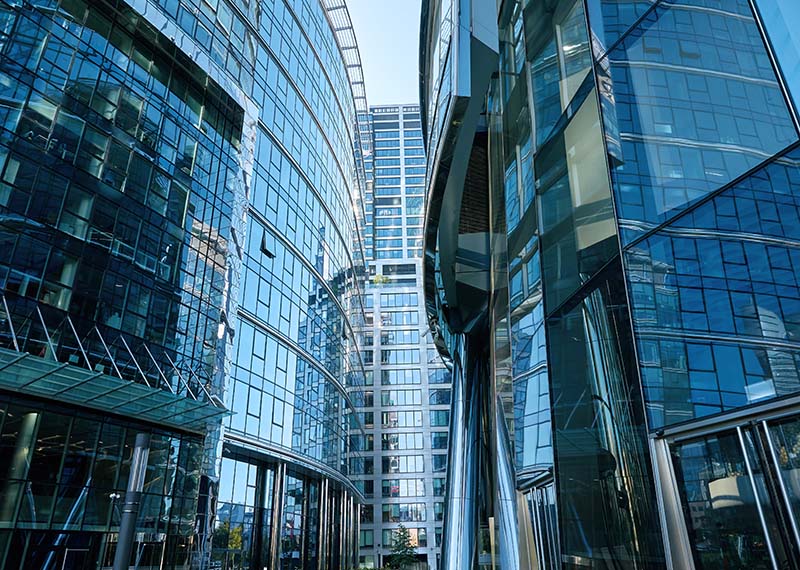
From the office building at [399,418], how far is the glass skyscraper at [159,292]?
97.8 ft

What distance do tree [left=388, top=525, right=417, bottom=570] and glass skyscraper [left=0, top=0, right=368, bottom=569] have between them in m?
25.5

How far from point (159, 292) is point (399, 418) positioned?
1979 inches

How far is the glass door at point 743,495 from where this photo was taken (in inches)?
187

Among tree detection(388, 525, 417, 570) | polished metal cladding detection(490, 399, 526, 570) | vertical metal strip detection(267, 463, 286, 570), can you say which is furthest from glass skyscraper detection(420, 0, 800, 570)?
tree detection(388, 525, 417, 570)

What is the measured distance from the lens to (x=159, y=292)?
69.9ft

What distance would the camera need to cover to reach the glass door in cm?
475

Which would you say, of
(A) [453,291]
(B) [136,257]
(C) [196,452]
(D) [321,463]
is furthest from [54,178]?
(D) [321,463]

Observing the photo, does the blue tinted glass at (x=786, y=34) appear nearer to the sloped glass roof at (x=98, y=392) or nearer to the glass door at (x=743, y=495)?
the glass door at (x=743, y=495)

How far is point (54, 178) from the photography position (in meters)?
17.6

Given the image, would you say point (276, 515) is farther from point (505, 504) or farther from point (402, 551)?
point (402, 551)

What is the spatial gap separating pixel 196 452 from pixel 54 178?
1126cm

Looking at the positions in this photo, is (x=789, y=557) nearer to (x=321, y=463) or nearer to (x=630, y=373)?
(x=630, y=373)

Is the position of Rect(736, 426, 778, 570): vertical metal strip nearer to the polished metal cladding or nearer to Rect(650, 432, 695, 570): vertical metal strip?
Rect(650, 432, 695, 570): vertical metal strip

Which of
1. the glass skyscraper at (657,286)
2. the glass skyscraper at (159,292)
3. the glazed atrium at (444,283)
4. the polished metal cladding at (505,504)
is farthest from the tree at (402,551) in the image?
the glass skyscraper at (657,286)
